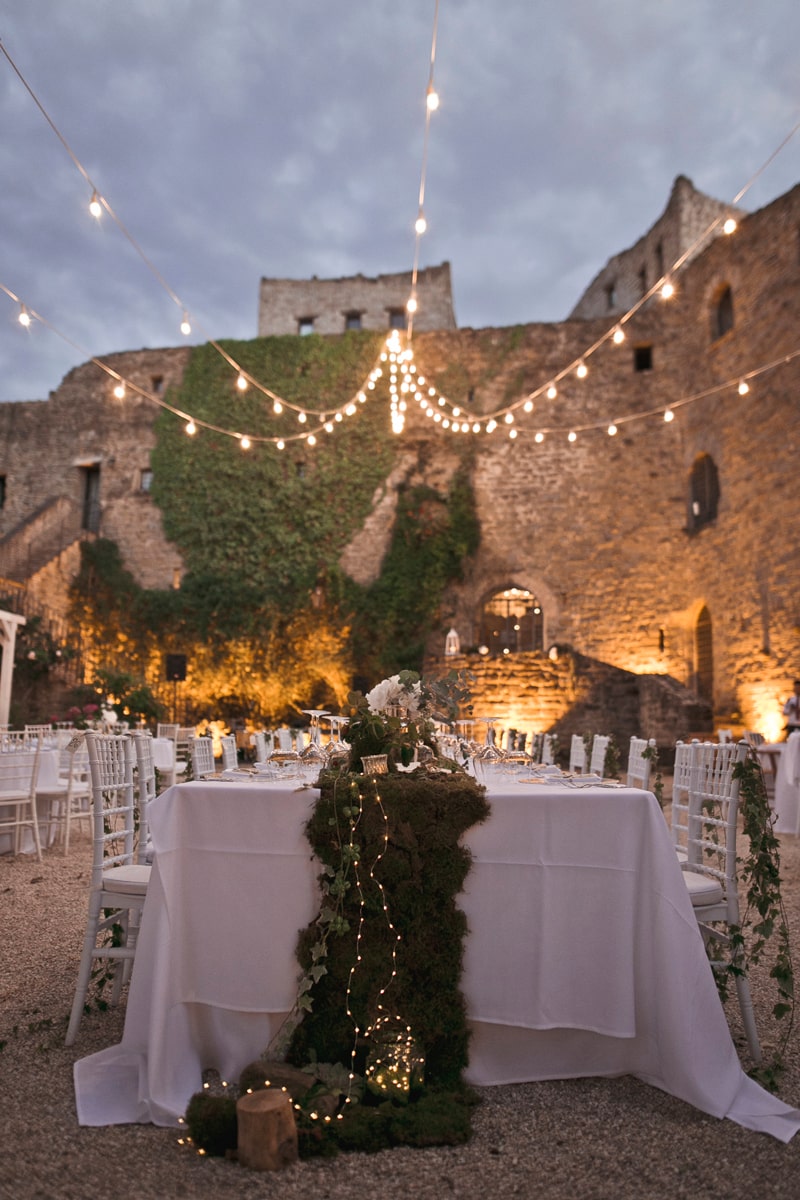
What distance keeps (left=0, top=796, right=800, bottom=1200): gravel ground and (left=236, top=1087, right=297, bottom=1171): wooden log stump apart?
0.03m

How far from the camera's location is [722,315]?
1332cm

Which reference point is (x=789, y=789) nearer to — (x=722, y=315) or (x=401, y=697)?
(x=401, y=697)

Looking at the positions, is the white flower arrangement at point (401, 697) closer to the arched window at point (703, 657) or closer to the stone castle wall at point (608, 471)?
the stone castle wall at point (608, 471)

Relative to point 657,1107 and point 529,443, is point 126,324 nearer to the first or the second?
point 529,443

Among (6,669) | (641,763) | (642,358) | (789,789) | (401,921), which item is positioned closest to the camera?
(401,921)

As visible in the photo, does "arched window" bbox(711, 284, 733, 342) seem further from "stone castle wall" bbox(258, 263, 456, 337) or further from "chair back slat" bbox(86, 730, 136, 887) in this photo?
"chair back slat" bbox(86, 730, 136, 887)

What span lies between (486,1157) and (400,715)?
1.31 m

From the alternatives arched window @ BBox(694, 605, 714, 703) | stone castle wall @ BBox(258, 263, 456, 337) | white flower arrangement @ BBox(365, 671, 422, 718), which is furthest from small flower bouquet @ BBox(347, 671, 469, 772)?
stone castle wall @ BBox(258, 263, 456, 337)

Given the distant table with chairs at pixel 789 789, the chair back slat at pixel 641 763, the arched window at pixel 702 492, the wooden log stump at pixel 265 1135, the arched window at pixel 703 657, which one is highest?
the arched window at pixel 702 492

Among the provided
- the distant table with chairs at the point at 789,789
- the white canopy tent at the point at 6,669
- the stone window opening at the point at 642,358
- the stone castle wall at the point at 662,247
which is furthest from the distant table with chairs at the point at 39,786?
the stone castle wall at the point at 662,247

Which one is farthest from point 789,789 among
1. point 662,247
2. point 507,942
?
point 662,247

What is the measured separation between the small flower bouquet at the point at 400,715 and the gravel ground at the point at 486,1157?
981 millimetres

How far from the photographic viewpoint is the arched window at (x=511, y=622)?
14656 millimetres

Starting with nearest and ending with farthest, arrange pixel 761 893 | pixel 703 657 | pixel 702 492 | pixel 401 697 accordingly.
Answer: pixel 761 893, pixel 401 697, pixel 703 657, pixel 702 492
